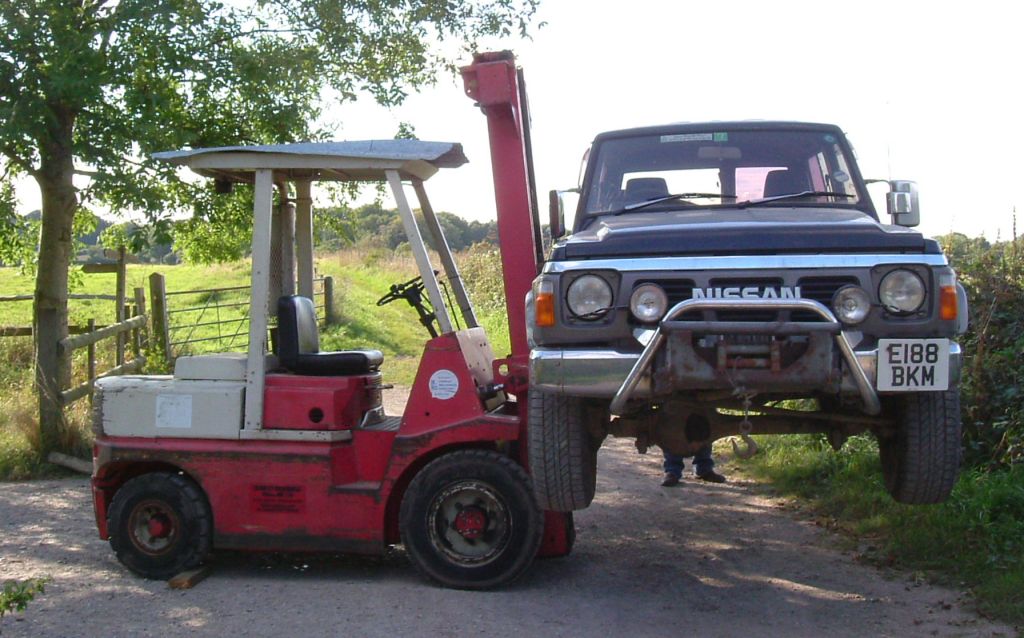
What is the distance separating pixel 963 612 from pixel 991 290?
4296 millimetres

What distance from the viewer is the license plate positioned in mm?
5090

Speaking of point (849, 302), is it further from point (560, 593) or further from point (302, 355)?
point (302, 355)

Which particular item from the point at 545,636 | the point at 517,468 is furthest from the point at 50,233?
the point at 545,636

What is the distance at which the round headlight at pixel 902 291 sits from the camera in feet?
17.2

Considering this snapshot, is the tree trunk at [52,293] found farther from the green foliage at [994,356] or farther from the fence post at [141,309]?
the green foliage at [994,356]

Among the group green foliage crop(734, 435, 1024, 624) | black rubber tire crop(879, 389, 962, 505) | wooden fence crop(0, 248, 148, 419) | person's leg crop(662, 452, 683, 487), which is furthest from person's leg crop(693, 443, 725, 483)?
wooden fence crop(0, 248, 148, 419)

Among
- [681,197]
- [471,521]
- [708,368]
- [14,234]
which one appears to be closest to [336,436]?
[471,521]

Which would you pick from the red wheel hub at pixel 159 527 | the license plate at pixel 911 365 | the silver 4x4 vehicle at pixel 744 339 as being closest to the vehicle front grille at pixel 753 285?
the silver 4x4 vehicle at pixel 744 339

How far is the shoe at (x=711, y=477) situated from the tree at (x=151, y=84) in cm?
494

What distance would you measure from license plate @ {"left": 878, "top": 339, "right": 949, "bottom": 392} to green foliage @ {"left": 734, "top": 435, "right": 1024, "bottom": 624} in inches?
62.7

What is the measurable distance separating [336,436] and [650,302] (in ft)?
7.80

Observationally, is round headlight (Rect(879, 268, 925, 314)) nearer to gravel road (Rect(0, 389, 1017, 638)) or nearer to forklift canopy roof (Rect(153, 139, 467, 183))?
gravel road (Rect(0, 389, 1017, 638))

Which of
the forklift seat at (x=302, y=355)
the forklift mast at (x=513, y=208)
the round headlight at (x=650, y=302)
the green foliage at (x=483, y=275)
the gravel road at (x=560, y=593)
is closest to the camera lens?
the round headlight at (x=650, y=302)

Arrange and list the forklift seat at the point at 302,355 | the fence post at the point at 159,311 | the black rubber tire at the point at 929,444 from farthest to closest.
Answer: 1. the fence post at the point at 159,311
2. the forklift seat at the point at 302,355
3. the black rubber tire at the point at 929,444
